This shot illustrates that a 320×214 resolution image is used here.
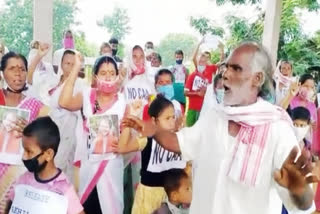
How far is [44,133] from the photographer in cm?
237

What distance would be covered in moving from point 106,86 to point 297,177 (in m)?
1.57

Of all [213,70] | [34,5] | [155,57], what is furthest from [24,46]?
[213,70]

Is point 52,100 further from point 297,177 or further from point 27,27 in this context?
point 27,27

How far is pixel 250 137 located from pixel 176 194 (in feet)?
3.60

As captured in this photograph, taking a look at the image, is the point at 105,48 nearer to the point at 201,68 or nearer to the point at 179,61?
the point at 201,68

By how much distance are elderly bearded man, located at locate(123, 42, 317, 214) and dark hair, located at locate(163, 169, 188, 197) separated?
0.85 meters

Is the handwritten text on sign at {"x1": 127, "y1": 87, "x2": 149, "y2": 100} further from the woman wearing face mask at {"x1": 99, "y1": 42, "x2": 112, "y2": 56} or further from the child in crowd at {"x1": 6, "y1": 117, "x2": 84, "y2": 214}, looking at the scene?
the child in crowd at {"x1": 6, "y1": 117, "x2": 84, "y2": 214}

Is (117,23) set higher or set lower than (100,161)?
higher

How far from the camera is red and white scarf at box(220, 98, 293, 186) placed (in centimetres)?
184

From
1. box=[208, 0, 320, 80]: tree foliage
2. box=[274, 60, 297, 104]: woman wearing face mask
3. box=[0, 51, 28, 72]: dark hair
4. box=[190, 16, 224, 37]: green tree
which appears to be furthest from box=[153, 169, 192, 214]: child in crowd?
box=[208, 0, 320, 80]: tree foliage

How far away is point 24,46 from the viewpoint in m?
4.95

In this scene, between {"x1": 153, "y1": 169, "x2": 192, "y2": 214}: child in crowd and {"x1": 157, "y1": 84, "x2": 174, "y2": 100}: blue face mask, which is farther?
{"x1": 157, "y1": 84, "x2": 174, "y2": 100}: blue face mask

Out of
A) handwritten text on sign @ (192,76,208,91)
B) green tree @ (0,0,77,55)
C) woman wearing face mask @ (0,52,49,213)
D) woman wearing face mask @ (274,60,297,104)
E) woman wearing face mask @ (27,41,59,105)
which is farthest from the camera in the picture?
handwritten text on sign @ (192,76,208,91)

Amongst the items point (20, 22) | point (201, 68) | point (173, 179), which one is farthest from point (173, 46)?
point (173, 179)
